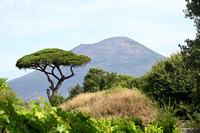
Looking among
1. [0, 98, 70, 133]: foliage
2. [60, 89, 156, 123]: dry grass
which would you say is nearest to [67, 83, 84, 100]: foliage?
[60, 89, 156, 123]: dry grass

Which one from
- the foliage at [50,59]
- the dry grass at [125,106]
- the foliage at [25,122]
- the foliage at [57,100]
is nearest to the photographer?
the foliage at [25,122]

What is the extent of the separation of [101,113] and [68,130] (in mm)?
8448

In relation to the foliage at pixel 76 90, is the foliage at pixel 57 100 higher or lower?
lower

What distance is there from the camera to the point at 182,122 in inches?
400

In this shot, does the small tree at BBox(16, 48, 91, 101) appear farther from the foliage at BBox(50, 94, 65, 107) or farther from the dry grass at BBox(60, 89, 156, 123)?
the dry grass at BBox(60, 89, 156, 123)

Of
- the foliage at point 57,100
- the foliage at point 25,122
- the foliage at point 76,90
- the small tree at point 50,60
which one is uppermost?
the small tree at point 50,60

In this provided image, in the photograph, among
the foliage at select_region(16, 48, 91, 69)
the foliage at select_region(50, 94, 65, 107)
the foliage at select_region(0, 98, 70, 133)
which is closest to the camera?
the foliage at select_region(0, 98, 70, 133)

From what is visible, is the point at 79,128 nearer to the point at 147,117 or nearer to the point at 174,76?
the point at 147,117

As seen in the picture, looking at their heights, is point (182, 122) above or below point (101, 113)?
below

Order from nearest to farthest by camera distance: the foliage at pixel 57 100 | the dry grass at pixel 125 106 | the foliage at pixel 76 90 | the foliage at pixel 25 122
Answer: the foliage at pixel 25 122 < the dry grass at pixel 125 106 < the foliage at pixel 57 100 < the foliage at pixel 76 90

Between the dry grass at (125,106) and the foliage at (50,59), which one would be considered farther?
the foliage at (50,59)

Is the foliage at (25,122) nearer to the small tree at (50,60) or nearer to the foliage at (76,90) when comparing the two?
the foliage at (76,90)

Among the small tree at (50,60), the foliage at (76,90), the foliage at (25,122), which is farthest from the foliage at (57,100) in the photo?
the foliage at (25,122)

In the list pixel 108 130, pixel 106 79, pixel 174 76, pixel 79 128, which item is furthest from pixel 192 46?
pixel 106 79
